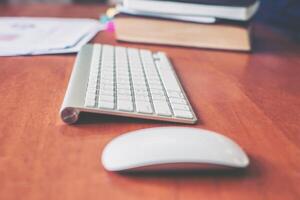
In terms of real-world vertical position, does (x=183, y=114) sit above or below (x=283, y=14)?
below

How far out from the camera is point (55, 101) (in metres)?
0.55

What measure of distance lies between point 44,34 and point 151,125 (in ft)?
1.67

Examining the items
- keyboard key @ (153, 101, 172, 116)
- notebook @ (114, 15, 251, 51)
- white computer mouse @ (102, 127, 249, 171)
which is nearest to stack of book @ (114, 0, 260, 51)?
notebook @ (114, 15, 251, 51)

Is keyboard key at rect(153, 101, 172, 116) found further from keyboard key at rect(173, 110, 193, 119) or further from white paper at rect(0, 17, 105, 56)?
white paper at rect(0, 17, 105, 56)

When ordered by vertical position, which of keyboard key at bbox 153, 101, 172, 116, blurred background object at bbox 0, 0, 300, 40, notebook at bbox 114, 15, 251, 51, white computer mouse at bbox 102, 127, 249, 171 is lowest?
white computer mouse at bbox 102, 127, 249, 171

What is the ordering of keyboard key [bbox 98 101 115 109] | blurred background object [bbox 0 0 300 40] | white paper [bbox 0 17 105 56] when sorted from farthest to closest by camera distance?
blurred background object [bbox 0 0 300 40] → white paper [bbox 0 17 105 56] → keyboard key [bbox 98 101 115 109]

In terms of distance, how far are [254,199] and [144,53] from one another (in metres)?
0.44

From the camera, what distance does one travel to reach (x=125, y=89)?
20.9 inches

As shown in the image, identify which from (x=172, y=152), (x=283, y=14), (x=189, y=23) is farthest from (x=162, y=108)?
(x=283, y=14)

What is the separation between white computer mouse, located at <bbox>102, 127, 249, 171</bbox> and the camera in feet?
1.16

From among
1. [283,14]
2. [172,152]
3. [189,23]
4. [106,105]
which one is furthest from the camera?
[283,14]

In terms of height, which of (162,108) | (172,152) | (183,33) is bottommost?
(172,152)

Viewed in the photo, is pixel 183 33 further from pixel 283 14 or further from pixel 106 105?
pixel 106 105

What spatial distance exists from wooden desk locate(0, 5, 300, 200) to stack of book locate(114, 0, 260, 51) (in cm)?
9
